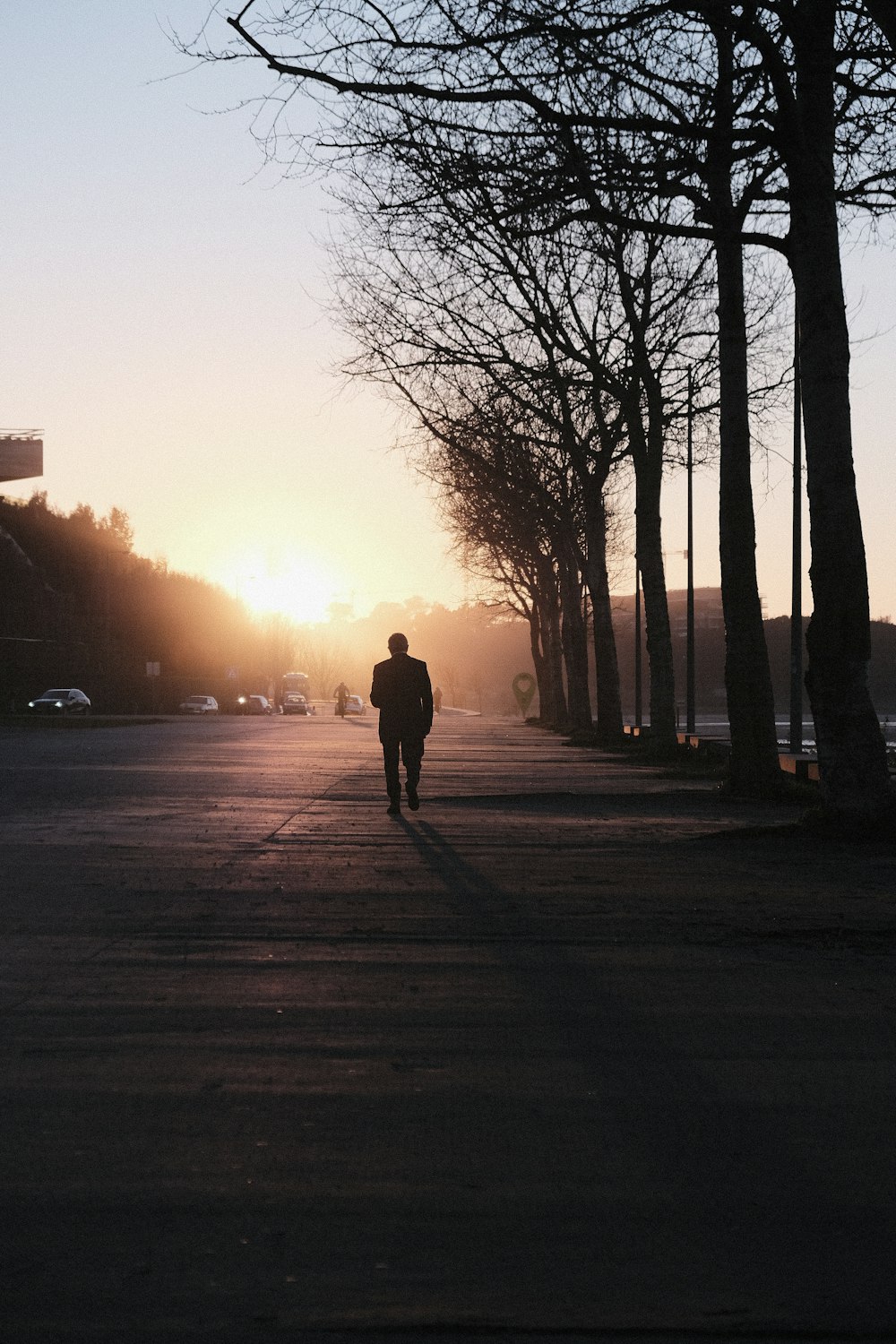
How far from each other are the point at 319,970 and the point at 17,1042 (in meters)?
1.69

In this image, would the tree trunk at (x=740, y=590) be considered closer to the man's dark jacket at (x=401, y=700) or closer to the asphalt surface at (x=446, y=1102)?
the man's dark jacket at (x=401, y=700)

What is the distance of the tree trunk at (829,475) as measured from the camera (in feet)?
39.8

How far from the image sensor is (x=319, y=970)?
6797 mm

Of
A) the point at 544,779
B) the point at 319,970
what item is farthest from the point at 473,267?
the point at 319,970

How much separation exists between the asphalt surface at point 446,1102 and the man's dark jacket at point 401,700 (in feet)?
17.2

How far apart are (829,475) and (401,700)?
16.7ft

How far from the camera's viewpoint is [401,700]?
15727mm

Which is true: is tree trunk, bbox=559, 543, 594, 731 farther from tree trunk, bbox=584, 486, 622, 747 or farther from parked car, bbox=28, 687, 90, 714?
parked car, bbox=28, 687, 90, 714

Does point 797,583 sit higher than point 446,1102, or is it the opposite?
point 797,583

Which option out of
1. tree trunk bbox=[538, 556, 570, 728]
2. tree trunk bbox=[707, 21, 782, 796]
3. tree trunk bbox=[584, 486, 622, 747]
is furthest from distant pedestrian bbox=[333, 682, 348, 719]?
tree trunk bbox=[707, 21, 782, 796]

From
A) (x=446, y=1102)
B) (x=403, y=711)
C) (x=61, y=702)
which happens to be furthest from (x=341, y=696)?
(x=446, y=1102)

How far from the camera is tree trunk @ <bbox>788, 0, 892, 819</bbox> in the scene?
12133 millimetres

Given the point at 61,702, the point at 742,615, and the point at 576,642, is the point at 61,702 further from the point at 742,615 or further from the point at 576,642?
the point at 742,615

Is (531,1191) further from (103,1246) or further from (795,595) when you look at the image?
(795,595)
